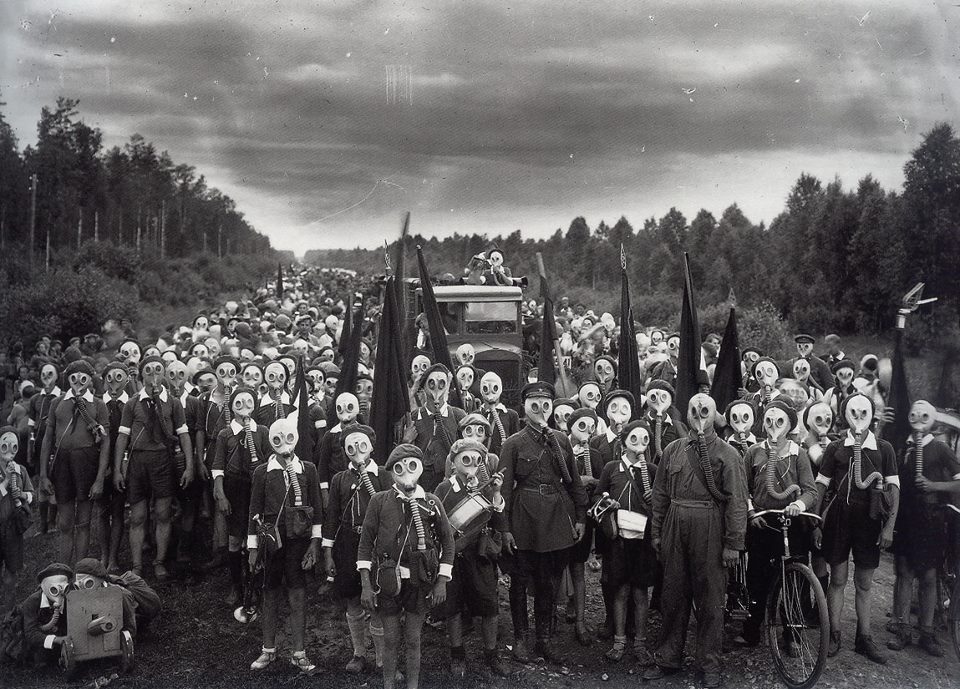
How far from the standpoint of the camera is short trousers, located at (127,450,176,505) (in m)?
7.16

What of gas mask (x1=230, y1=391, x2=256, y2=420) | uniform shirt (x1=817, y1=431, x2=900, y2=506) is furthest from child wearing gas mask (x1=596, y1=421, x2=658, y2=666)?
gas mask (x1=230, y1=391, x2=256, y2=420)

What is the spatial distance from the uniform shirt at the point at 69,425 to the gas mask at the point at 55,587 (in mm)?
1795

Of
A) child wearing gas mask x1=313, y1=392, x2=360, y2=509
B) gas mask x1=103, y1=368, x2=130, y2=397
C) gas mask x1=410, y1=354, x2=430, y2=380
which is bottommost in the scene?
child wearing gas mask x1=313, y1=392, x2=360, y2=509

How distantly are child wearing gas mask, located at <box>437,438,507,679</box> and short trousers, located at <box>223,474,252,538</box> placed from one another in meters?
1.99

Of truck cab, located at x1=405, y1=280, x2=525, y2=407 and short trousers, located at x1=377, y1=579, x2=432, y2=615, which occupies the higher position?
truck cab, located at x1=405, y1=280, x2=525, y2=407

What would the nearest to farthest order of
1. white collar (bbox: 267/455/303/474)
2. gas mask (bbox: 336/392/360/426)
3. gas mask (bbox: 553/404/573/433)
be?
white collar (bbox: 267/455/303/474)
gas mask (bbox: 336/392/360/426)
gas mask (bbox: 553/404/573/433)

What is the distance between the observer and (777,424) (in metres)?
5.68

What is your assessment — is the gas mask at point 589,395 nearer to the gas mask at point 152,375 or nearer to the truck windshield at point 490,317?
the gas mask at point 152,375

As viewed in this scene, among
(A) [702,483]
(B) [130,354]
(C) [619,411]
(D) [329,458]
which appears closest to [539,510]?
(C) [619,411]

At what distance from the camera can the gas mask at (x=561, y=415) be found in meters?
6.93

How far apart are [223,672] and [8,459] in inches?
103

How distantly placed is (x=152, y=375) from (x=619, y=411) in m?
4.46

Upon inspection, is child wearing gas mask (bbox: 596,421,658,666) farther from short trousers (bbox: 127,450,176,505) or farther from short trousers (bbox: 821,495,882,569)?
short trousers (bbox: 127,450,176,505)

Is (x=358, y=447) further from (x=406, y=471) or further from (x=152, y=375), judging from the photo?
(x=152, y=375)
